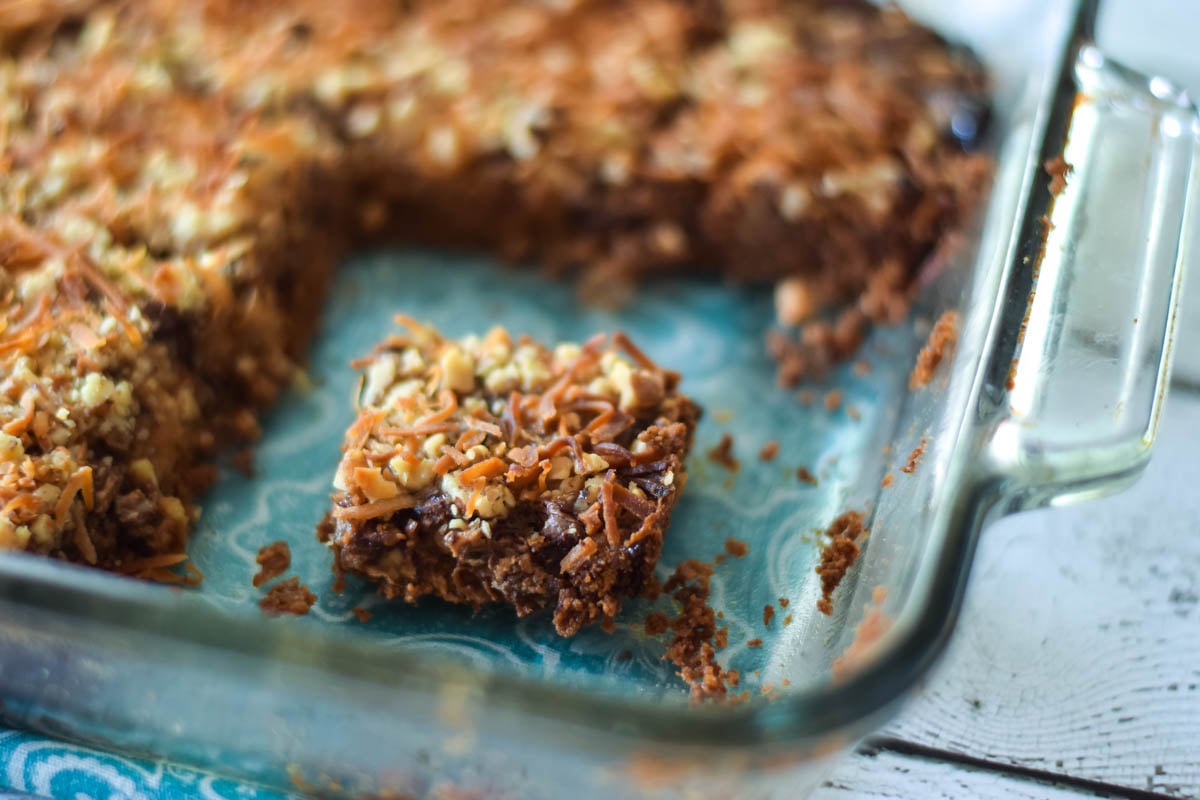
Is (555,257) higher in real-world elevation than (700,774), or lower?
lower

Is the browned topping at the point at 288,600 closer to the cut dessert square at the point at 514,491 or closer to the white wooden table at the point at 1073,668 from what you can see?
the cut dessert square at the point at 514,491

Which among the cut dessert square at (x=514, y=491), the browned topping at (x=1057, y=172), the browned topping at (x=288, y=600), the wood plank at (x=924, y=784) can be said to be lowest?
the wood plank at (x=924, y=784)

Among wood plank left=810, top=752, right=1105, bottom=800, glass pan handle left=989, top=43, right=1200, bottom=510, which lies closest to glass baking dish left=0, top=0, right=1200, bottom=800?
glass pan handle left=989, top=43, right=1200, bottom=510

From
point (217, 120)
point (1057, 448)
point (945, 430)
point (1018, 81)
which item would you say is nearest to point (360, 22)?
point (217, 120)

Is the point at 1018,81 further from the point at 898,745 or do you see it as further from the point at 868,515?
the point at 898,745

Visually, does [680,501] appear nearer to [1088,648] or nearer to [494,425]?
[494,425]

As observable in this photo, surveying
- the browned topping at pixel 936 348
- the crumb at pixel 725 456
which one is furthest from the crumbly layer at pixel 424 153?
the crumb at pixel 725 456
